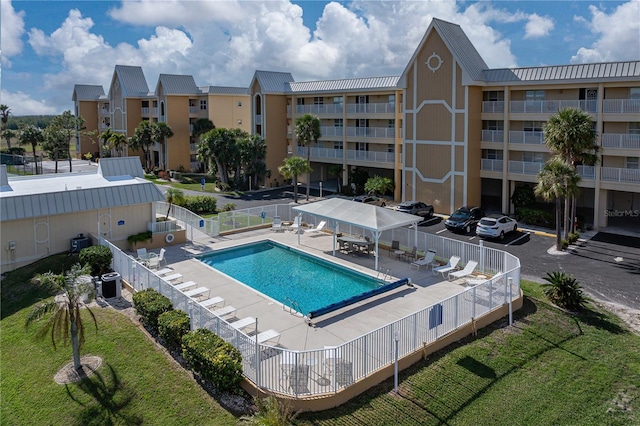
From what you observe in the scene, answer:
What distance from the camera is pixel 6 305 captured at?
71.2 ft

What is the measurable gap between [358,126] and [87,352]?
36.5 m

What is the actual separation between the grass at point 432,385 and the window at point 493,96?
23303mm

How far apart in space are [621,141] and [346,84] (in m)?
23.9

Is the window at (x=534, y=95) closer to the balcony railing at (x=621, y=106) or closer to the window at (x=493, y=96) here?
the window at (x=493, y=96)

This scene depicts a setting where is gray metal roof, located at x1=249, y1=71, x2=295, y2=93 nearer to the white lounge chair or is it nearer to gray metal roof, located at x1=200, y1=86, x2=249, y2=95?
gray metal roof, located at x1=200, y1=86, x2=249, y2=95

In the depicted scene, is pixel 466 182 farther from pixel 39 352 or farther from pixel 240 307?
pixel 39 352

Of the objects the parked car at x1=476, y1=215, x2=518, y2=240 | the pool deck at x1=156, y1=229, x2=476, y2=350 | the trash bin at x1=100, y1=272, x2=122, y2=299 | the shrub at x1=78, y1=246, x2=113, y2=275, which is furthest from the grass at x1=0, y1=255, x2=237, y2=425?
the parked car at x1=476, y1=215, x2=518, y2=240

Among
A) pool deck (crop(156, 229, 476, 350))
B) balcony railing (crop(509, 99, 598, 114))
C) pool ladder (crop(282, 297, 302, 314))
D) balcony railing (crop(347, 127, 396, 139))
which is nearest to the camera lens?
pool deck (crop(156, 229, 476, 350))

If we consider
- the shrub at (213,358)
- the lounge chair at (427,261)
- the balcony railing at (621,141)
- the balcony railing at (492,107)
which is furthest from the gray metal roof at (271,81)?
the shrub at (213,358)

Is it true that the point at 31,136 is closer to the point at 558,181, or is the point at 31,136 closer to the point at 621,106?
the point at 558,181

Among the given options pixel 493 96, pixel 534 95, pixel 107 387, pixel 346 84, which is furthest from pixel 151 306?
pixel 346 84

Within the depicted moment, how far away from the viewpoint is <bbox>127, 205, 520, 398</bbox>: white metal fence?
14203mm

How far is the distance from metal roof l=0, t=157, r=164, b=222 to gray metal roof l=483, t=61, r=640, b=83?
25.2 meters

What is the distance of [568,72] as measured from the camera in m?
34.1
